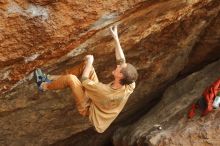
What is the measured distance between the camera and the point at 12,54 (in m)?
6.45

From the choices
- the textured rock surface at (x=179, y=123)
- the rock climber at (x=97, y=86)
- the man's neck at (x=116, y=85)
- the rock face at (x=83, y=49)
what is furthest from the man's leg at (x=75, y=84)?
the textured rock surface at (x=179, y=123)

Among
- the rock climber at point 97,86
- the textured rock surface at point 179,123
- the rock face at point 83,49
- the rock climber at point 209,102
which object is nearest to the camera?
the rock face at point 83,49

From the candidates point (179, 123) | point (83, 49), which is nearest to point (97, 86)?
point (83, 49)

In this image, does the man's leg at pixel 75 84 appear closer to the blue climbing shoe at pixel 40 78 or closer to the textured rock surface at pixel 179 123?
the blue climbing shoe at pixel 40 78

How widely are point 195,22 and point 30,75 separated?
3.65 metres

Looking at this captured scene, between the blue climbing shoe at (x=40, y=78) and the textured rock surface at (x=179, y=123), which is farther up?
the blue climbing shoe at (x=40, y=78)

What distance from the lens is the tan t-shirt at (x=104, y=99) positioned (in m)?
6.67

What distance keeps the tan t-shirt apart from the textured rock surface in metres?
1.83

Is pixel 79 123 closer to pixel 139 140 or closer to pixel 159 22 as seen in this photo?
pixel 139 140

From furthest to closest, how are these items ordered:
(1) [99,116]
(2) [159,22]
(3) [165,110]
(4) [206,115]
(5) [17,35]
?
(3) [165,110] < (4) [206,115] < (2) [159,22] < (1) [99,116] < (5) [17,35]

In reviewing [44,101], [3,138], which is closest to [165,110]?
[44,101]

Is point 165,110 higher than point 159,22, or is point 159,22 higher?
point 159,22

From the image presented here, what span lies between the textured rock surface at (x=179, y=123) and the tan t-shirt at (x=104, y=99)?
5.99 feet

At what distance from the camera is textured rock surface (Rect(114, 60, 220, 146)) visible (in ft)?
28.0
